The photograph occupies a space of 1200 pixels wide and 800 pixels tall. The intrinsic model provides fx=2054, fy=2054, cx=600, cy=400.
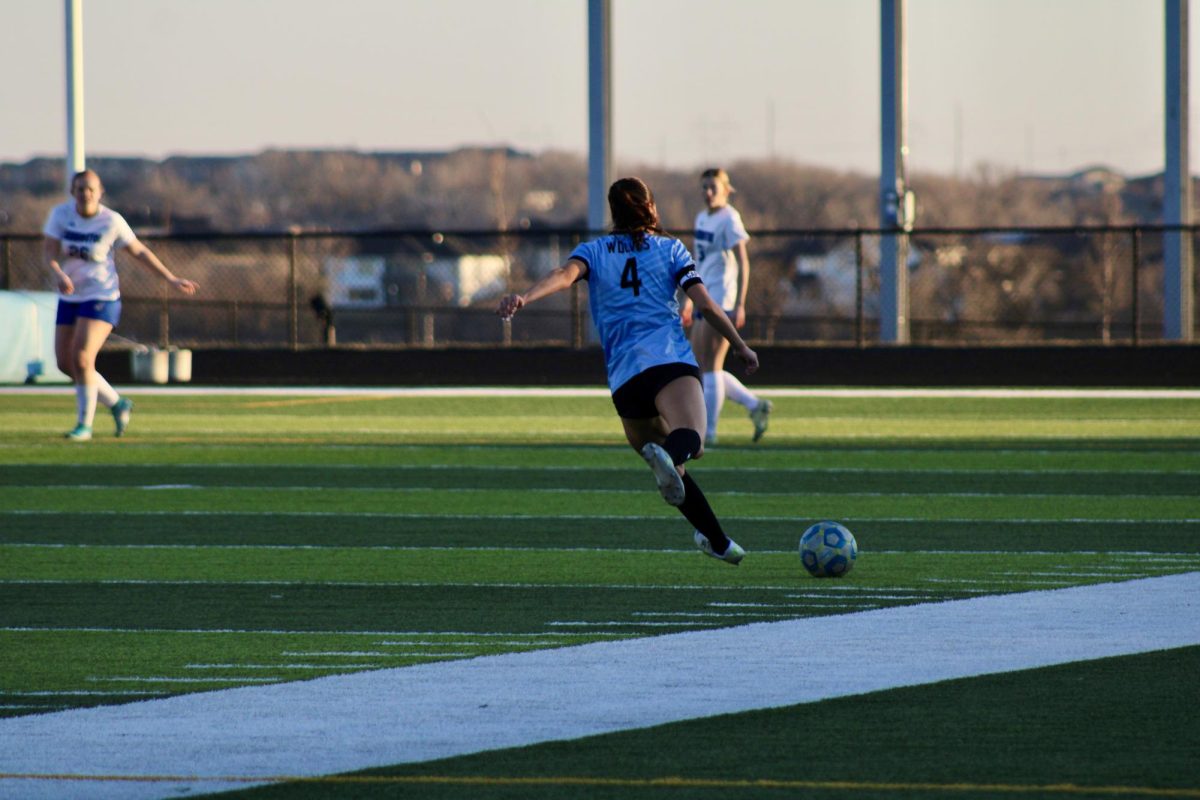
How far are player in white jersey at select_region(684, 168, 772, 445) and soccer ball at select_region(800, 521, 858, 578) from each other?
6.30 m

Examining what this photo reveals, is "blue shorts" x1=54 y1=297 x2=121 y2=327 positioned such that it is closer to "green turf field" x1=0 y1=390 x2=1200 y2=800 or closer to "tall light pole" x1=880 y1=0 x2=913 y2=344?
"green turf field" x1=0 y1=390 x2=1200 y2=800

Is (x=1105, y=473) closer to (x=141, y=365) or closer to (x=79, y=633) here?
(x=79, y=633)

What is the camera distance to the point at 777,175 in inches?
3029

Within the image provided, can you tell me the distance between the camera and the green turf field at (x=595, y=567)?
5.41 meters

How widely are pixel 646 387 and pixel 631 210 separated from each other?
0.78 metres

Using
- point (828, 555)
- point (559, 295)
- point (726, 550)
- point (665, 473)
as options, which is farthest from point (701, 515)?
point (559, 295)

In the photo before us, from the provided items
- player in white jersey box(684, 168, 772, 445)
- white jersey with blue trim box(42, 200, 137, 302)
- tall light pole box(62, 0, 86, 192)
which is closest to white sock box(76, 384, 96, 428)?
white jersey with blue trim box(42, 200, 137, 302)

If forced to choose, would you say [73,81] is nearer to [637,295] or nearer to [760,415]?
[760,415]

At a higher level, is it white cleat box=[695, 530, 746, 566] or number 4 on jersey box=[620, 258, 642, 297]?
number 4 on jersey box=[620, 258, 642, 297]

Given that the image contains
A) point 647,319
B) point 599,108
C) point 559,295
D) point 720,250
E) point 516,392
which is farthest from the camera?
point 559,295

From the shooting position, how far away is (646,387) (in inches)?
352

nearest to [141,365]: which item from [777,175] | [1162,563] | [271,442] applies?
[271,442]

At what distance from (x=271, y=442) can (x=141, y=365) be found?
10.5 m

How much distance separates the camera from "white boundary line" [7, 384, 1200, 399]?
23.8 meters
